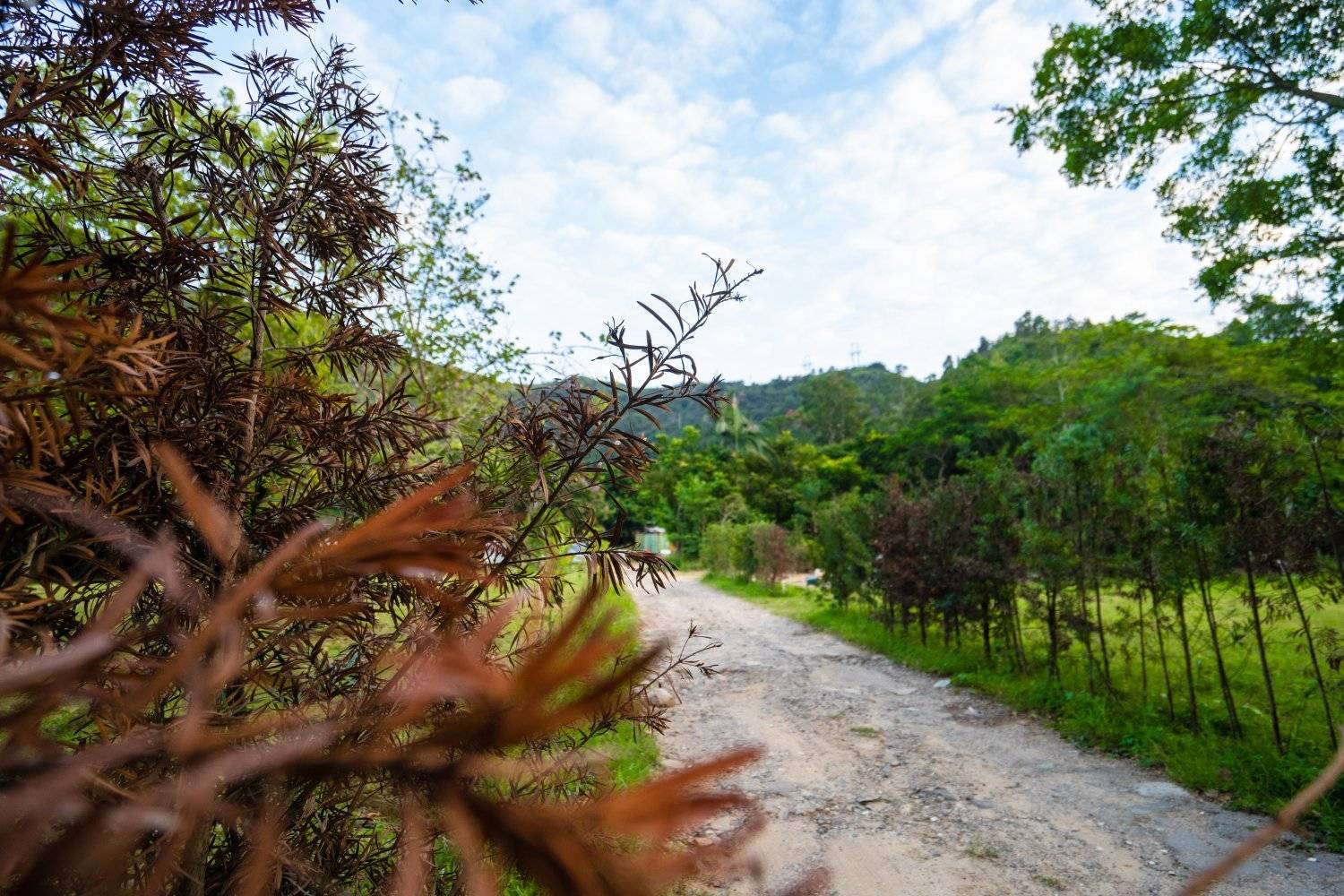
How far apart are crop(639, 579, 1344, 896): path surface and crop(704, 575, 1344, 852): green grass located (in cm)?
24

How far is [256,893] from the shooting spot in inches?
14.1

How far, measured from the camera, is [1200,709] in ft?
19.7

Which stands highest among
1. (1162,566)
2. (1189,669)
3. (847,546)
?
(1162,566)

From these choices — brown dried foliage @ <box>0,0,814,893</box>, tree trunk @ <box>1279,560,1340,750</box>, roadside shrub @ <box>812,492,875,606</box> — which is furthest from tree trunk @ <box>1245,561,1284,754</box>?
roadside shrub @ <box>812,492,875,606</box>

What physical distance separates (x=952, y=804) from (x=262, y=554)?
5142mm

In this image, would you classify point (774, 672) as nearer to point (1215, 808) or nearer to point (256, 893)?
point (1215, 808)

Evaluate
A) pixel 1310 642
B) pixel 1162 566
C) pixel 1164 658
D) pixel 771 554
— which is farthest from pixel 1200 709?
pixel 771 554

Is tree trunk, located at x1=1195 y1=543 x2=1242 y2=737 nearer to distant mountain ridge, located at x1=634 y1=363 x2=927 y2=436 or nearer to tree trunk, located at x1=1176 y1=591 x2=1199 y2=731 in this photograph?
tree trunk, located at x1=1176 y1=591 x2=1199 y2=731

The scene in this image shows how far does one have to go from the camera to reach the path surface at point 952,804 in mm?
3918

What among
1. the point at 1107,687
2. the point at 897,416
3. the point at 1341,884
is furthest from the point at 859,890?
the point at 897,416

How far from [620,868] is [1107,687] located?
778 cm

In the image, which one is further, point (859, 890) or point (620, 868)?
point (859, 890)

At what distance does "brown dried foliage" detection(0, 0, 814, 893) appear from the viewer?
0.34 m

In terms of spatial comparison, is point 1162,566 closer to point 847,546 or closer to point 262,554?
point 262,554
